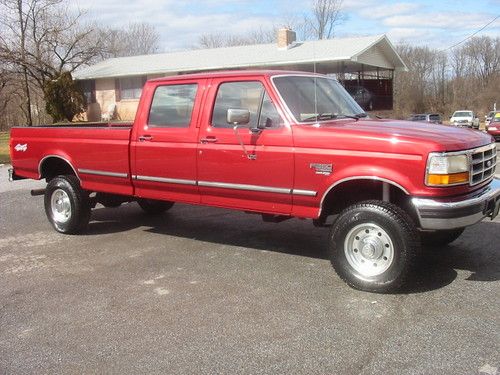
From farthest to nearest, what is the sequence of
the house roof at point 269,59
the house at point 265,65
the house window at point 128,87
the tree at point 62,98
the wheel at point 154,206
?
the house window at point 128,87, the tree at point 62,98, the house at point 265,65, the house roof at point 269,59, the wheel at point 154,206

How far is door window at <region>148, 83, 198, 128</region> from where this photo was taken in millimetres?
6062

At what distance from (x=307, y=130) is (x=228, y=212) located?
361 centimetres

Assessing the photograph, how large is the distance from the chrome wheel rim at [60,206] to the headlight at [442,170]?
4.78 metres

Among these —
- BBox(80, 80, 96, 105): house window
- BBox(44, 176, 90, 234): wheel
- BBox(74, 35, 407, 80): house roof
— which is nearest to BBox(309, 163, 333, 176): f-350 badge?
BBox(44, 176, 90, 234): wheel

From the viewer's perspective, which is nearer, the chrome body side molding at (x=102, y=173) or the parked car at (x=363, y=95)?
the chrome body side molding at (x=102, y=173)

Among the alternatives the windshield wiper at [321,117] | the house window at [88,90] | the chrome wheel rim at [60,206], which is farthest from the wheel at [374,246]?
the house window at [88,90]

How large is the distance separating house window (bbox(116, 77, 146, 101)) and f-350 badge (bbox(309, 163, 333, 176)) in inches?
1273

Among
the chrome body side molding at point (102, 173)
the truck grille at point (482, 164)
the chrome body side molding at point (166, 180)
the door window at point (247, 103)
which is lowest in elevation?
the chrome body side molding at point (166, 180)

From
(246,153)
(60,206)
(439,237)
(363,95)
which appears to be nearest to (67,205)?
(60,206)

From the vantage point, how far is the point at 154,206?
8406 mm

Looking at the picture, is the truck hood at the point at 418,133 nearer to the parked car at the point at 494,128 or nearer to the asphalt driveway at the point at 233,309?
the asphalt driveway at the point at 233,309

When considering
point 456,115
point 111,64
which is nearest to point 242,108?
point 111,64

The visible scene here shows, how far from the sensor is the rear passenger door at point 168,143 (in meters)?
5.95

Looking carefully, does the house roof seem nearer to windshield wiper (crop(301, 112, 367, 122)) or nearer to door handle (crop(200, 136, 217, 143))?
windshield wiper (crop(301, 112, 367, 122))
